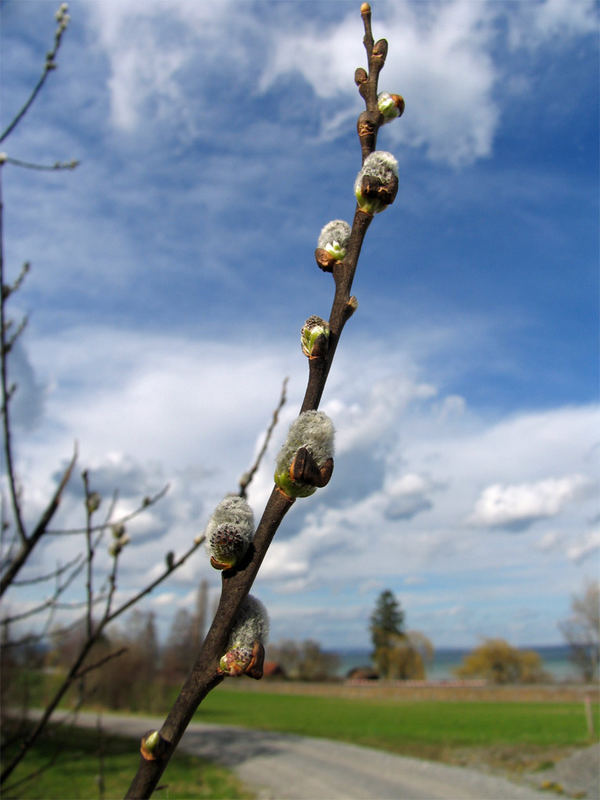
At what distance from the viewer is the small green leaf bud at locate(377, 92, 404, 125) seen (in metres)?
1.11

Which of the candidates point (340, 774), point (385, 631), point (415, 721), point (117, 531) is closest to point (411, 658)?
point (385, 631)

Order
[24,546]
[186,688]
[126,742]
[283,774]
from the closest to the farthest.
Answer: [186,688] → [24,546] → [283,774] → [126,742]

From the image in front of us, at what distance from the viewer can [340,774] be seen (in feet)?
48.2

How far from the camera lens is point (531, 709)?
99.1 feet

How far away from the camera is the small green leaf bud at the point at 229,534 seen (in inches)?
30.0

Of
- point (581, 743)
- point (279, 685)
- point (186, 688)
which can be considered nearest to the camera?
point (186, 688)

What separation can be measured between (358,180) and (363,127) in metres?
0.17

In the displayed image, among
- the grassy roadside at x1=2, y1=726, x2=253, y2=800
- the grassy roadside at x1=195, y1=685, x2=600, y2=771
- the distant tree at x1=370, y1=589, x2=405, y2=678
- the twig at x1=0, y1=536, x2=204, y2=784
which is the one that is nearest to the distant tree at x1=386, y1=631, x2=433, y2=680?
the distant tree at x1=370, y1=589, x2=405, y2=678

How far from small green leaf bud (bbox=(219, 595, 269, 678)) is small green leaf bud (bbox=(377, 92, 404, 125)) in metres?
0.87

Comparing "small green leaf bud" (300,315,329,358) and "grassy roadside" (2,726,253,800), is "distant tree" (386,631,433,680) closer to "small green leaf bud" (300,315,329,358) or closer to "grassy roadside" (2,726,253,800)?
"grassy roadside" (2,726,253,800)

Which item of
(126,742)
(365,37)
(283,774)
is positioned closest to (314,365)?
(365,37)

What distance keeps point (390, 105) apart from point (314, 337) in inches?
21.2

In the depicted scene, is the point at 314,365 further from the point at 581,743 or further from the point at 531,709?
the point at 531,709

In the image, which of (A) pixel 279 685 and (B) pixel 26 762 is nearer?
(B) pixel 26 762
